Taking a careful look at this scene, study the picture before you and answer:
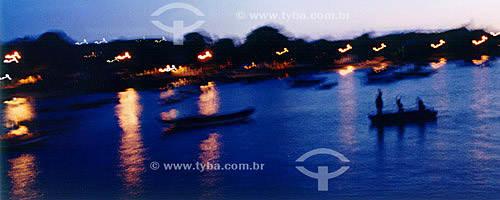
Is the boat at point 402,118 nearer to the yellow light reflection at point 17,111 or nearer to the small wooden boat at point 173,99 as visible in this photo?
the small wooden boat at point 173,99

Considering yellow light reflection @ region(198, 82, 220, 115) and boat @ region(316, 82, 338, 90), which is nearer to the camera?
yellow light reflection @ region(198, 82, 220, 115)

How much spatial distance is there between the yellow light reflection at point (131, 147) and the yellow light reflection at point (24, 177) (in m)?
1.04

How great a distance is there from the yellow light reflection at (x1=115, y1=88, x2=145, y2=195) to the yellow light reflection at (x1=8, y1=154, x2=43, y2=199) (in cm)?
104

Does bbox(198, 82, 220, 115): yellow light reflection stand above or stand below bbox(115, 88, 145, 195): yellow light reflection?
above

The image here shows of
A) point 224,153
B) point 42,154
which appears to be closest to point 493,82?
point 224,153

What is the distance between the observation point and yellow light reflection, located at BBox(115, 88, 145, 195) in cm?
486

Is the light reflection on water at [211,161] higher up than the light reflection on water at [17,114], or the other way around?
the light reflection on water at [17,114]

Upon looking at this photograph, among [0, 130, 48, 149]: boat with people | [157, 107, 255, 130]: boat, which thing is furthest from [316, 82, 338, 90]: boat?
[0, 130, 48, 149]: boat with people

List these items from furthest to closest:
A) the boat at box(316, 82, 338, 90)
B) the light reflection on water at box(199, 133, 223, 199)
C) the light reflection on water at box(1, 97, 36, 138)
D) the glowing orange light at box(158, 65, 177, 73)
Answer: the glowing orange light at box(158, 65, 177, 73) < the boat at box(316, 82, 338, 90) < the light reflection on water at box(1, 97, 36, 138) < the light reflection on water at box(199, 133, 223, 199)

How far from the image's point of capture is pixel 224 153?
6.22 meters

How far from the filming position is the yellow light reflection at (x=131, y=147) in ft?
16.0

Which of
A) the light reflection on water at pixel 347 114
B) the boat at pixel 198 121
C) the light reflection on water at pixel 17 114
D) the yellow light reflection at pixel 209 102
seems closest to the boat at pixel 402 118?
the light reflection on water at pixel 347 114

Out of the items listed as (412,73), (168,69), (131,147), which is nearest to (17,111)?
(168,69)

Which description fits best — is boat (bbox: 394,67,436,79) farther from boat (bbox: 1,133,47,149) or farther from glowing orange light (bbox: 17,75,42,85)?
glowing orange light (bbox: 17,75,42,85)
